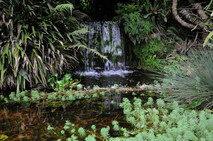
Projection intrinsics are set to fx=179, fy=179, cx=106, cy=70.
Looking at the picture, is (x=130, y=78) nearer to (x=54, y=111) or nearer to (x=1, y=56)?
(x=54, y=111)

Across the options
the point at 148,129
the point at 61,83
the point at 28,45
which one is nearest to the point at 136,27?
the point at 61,83

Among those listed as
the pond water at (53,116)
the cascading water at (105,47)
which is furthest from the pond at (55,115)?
the cascading water at (105,47)

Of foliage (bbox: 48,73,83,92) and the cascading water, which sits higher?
the cascading water

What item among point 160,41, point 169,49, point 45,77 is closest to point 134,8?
point 160,41

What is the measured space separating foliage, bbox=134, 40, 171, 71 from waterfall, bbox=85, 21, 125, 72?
79cm

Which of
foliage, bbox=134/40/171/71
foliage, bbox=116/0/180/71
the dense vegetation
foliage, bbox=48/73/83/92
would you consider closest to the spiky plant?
the dense vegetation

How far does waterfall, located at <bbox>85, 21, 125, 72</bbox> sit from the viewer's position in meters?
7.05

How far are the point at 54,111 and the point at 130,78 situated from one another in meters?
2.98

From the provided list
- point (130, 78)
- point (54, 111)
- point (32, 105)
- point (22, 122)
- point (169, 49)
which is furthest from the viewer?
point (169, 49)

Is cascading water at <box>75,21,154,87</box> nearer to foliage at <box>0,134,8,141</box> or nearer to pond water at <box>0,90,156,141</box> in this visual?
pond water at <box>0,90,156,141</box>

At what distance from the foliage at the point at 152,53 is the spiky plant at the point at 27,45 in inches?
129

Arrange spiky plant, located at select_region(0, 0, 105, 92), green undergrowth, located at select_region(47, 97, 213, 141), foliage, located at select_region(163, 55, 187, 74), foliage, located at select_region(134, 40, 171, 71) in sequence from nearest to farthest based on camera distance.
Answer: green undergrowth, located at select_region(47, 97, 213, 141), foliage, located at select_region(163, 55, 187, 74), spiky plant, located at select_region(0, 0, 105, 92), foliage, located at select_region(134, 40, 171, 71)

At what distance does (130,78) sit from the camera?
18.0 feet

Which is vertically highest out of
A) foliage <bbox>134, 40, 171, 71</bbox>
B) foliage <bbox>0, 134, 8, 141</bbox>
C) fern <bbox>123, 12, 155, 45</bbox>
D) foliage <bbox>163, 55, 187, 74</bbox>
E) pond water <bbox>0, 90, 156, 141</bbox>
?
fern <bbox>123, 12, 155, 45</bbox>
